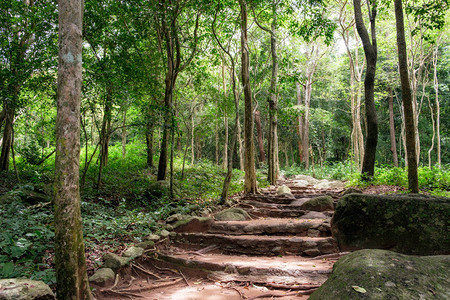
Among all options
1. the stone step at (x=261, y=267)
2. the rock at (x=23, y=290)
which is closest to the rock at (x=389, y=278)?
the stone step at (x=261, y=267)

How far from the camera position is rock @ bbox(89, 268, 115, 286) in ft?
10.5

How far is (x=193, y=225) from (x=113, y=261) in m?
2.25

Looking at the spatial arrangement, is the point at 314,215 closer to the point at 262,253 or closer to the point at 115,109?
the point at 262,253

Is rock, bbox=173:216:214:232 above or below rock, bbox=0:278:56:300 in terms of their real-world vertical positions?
below

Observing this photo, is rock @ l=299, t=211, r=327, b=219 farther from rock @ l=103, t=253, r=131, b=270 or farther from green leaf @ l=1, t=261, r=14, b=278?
green leaf @ l=1, t=261, r=14, b=278

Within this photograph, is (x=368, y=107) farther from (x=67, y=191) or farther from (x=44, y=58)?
(x=44, y=58)

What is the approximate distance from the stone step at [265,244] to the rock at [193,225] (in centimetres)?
31

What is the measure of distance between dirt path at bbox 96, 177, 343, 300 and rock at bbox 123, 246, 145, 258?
125 mm

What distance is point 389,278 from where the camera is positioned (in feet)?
6.56

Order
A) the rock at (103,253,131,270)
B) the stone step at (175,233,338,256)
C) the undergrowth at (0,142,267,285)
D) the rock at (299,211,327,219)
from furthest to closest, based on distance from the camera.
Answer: the rock at (299,211,327,219) < the stone step at (175,233,338,256) < the rock at (103,253,131,270) < the undergrowth at (0,142,267,285)

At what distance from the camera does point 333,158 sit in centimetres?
3509

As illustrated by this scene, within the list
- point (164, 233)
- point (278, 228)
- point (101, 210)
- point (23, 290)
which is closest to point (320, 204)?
point (278, 228)

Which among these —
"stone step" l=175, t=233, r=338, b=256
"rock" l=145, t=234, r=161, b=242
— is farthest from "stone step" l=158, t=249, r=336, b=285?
"rock" l=145, t=234, r=161, b=242

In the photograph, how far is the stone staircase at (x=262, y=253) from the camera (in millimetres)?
3451
